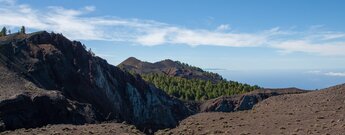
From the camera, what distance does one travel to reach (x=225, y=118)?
47.2 meters

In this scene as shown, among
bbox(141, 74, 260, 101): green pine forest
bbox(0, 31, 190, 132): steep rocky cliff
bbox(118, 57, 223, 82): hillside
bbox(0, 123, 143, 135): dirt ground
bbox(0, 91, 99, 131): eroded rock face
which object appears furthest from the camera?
bbox(118, 57, 223, 82): hillside

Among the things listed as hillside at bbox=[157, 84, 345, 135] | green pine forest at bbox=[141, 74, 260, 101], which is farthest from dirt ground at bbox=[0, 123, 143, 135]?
green pine forest at bbox=[141, 74, 260, 101]

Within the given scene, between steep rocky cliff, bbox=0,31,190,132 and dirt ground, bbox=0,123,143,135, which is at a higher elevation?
steep rocky cliff, bbox=0,31,190,132

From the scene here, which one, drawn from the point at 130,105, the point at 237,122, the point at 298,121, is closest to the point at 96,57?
the point at 130,105

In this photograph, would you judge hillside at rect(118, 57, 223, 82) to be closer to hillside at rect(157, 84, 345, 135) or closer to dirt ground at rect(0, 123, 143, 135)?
hillside at rect(157, 84, 345, 135)

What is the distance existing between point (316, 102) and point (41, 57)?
36.7 meters

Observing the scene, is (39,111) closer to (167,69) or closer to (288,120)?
(288,120)

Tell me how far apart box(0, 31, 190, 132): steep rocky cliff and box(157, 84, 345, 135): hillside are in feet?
45.0

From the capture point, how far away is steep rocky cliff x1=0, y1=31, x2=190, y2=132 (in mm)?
55844

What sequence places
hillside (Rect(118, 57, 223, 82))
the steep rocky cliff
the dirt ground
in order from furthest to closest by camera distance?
hillside (Rect(118, 57, 223, 82)) → the steep rocky cliff → the dirt ground

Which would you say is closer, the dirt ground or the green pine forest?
the dirt ground

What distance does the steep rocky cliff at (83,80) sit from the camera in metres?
55.8

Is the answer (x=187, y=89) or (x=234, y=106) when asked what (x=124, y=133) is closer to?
(x=234, y=106)

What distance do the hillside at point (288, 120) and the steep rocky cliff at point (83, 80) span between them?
1372 centimetres
